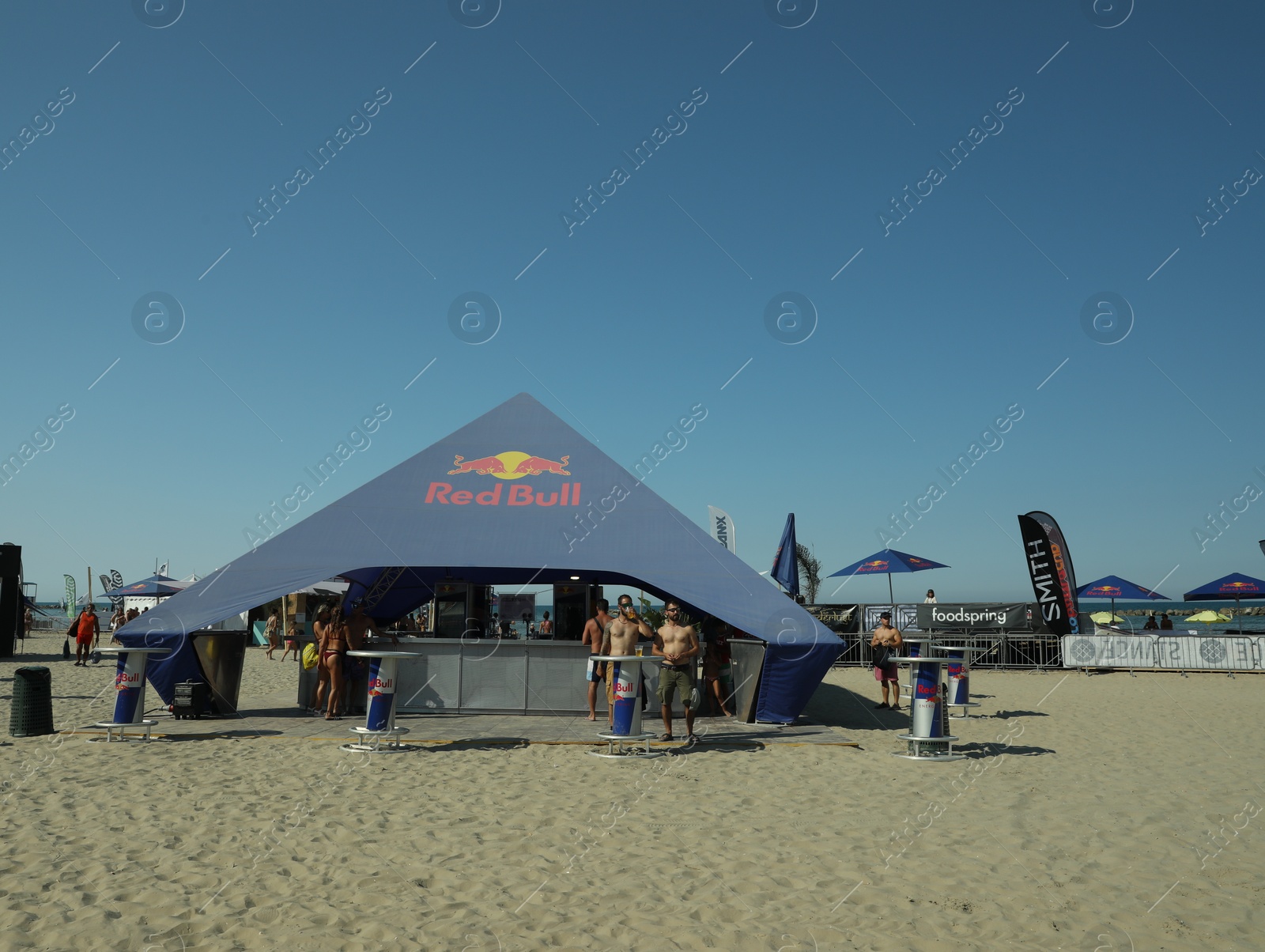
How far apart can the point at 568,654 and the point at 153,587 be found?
2462 centimetres

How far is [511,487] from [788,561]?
341 inches

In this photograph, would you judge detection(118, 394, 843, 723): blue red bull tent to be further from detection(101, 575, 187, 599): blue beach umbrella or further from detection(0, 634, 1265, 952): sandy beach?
detection(101, 575, 187, 599): blue beach umbrella

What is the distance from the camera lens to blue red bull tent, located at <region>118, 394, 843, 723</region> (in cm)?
1127

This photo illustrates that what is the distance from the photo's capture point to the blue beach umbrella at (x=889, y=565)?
83.3 feet

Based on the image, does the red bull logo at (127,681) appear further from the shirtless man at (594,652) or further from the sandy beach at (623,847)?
the shirtless man at (594,652)

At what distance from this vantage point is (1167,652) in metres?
22.2

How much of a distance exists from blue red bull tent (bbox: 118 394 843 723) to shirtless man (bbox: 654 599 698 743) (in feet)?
4.99

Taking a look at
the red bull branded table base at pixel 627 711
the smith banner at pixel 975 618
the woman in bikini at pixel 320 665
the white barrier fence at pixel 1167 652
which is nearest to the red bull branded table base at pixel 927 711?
the red bull branded table base at pixel 627 711

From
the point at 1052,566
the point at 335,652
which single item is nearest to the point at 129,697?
the point at 335,652

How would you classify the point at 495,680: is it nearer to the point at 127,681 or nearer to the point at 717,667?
the point at 717,667

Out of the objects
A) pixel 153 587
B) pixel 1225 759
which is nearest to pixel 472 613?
pixel 1225 759

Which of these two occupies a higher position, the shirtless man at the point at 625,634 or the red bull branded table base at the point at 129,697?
the shirtless man at the point at 625,634

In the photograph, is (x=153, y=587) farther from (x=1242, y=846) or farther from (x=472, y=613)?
(x=1242, y=846)

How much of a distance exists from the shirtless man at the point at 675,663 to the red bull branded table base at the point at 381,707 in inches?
106
